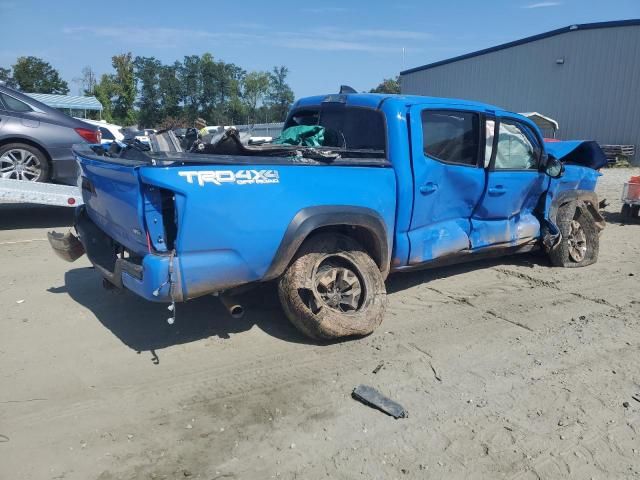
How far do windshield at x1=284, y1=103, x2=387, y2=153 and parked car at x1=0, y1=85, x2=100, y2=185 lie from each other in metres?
4.17

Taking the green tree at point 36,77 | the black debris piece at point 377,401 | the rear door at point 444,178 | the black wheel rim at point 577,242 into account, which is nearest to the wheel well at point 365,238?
the rear door at point 444,178

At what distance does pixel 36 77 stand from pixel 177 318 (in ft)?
229

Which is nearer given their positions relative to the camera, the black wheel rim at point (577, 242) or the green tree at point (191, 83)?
the black wheel rim at point (577, 242)

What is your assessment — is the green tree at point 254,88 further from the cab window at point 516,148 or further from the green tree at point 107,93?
the cab window at point 516,148

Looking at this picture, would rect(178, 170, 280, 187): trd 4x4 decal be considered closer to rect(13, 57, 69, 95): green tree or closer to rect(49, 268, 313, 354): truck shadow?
rect(49, 268, 313, 354): truck shadow

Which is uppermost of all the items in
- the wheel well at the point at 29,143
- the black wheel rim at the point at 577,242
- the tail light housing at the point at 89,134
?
the tail light housing at the point at 89,134

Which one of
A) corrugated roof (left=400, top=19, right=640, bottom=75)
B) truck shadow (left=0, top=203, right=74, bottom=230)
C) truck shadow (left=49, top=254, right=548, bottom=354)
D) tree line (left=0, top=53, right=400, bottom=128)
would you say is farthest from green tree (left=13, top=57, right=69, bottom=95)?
truck shadow (left=49, top=254, right=548, bottom=354)

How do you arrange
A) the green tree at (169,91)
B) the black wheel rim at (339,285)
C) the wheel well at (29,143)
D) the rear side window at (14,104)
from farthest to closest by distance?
the green tree at (169,91) < the rear side window at (14,104) < the wheel well at (29,143) < the black wheel rim at (339,285)

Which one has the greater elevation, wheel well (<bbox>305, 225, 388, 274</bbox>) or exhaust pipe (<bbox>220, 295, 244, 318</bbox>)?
wheel well (<bbox>305, 225, 388, 274</bbox>)

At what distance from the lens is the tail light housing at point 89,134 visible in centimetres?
810

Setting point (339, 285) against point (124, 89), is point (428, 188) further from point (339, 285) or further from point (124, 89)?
point (124, 89)

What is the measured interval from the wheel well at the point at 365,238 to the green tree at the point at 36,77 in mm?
66368

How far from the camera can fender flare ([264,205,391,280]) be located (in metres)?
3.84

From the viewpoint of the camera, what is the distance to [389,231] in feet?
14.7
